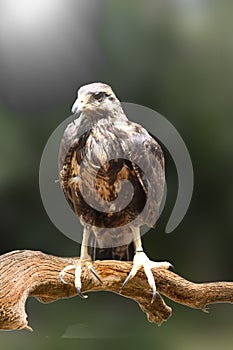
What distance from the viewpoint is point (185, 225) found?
122 centimetres

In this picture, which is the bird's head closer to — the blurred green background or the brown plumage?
the brown plumage

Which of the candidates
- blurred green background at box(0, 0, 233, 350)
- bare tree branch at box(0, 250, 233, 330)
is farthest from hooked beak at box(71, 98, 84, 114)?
bare tree branch at box(0, 250, 233, 330)

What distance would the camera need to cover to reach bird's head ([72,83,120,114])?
1.02m

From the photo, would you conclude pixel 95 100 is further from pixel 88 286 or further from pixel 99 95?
pixel 88 286

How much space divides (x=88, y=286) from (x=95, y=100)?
1.33 ft

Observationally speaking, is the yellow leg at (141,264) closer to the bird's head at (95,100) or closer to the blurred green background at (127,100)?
the blurred green background at (127,100)

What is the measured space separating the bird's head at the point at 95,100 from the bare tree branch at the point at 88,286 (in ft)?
1.05

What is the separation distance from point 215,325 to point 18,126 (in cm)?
70

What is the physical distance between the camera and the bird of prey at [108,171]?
1039 mm

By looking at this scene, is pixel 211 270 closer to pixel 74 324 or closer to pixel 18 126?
pixel 74 324

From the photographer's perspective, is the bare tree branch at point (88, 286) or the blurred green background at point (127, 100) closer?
the bare tree branch at point (88, 286)

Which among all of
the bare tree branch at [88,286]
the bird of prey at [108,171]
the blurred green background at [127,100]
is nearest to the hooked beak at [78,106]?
the bird of prey at [108,171]

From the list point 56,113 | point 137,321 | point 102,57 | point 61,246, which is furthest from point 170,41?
point 137,321

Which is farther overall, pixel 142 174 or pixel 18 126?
pixel 18 126
